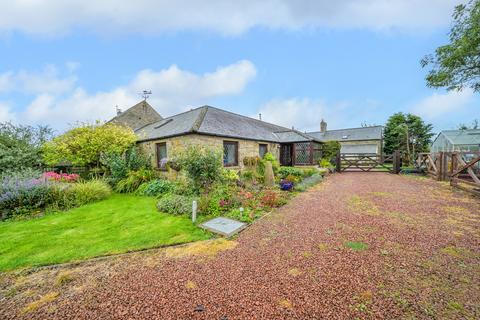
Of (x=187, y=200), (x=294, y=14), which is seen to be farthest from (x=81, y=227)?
(x=294, y=14)

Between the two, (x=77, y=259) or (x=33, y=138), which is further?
(x=33, y=138)

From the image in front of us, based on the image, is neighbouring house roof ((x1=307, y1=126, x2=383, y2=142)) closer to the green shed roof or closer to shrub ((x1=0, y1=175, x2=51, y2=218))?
the green shed roof

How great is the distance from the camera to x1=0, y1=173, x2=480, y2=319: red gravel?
2.17m

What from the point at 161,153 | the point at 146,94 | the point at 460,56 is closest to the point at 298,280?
the point at 161,153

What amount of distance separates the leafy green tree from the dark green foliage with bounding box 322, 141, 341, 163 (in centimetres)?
2050

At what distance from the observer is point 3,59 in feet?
27.1

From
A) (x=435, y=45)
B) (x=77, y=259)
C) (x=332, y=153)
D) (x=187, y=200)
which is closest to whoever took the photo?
(x=77, y=259)

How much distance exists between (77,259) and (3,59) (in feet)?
35.5

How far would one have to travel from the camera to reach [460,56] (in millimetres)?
9219

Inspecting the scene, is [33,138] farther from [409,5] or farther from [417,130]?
[417,130]

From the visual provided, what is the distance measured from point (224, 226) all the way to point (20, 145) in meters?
14.3

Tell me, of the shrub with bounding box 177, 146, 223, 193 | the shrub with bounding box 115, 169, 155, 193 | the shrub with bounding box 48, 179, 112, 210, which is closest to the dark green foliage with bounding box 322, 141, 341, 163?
the shrub with bounding box 177, 146, 223, 193

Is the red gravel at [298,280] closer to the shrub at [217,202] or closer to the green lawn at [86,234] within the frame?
the green lawn at [86,234]

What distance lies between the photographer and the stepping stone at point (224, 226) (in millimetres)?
4383
